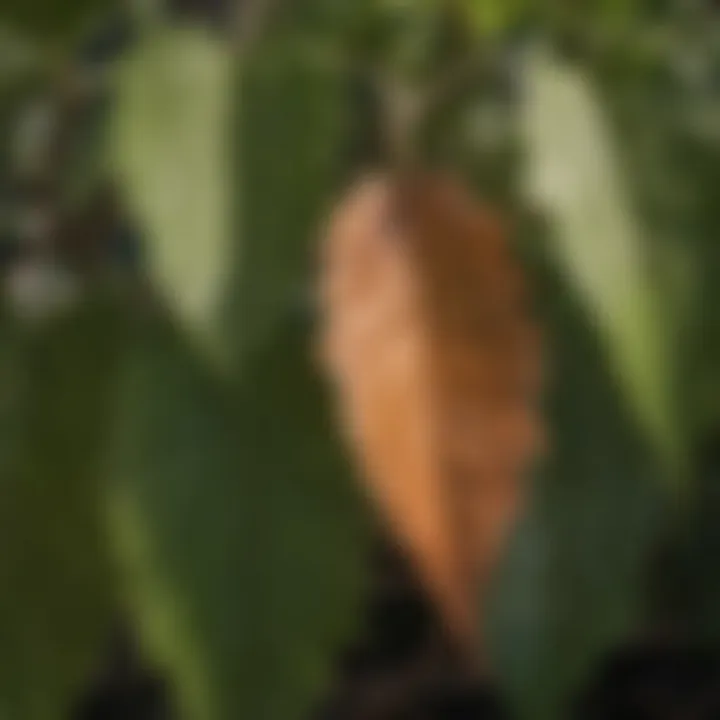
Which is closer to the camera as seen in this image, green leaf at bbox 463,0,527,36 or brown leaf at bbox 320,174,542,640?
brown leaf at bbox 320,174,542,640

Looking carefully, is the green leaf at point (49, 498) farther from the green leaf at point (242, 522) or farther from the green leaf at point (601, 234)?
the green leaf at point (601, 234)

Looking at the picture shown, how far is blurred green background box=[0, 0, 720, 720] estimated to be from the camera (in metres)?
0.26

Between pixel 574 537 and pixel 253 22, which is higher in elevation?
pixel 253 22

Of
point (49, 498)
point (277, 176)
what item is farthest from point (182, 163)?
point (49, 498)

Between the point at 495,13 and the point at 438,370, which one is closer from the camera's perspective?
the point at 438,370

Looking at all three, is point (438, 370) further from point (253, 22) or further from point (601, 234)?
point (253, 22)

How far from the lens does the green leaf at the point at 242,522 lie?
1.08 feet

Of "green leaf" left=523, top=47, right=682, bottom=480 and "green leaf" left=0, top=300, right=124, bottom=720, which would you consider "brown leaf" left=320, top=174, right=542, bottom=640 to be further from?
"green leaf" left=0, top=300, right=124, bottom=720

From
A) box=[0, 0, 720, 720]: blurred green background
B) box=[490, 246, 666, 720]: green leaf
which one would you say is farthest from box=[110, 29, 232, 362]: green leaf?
box=[490, 246, 666, 720]: green leaf

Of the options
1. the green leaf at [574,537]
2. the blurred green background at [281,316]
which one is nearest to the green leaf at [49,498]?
the blurred green background at [281,316]

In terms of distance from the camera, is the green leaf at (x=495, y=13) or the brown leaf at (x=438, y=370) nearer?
the brown leaf at (x=438, y=370)

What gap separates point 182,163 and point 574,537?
0.19 metres

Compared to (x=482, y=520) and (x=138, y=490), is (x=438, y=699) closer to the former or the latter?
(x=138, y=490)

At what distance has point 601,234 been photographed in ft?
0.83
